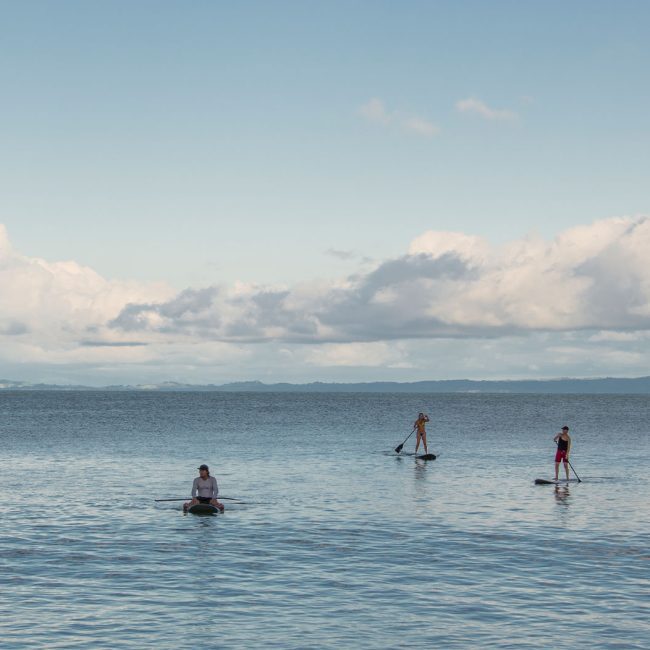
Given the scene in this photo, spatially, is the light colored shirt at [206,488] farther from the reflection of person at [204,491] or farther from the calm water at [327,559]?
the calm water at [327,559]

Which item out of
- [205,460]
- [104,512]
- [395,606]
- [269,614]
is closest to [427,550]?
[395,606]

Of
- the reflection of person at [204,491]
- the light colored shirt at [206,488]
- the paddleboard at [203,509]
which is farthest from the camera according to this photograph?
the light colored shirt at [206,488]

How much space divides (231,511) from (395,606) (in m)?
16.4

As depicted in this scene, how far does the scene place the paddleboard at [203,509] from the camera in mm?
34781

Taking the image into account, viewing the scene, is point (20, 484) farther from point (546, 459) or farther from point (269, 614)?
point (546, 459)

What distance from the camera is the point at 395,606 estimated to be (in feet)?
68.7

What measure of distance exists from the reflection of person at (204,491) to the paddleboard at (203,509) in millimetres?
190

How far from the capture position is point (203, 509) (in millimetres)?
34844

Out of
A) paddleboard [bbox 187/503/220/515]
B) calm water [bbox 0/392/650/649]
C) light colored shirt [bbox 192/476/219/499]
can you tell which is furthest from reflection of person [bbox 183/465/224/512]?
calm water [bbox 0/392/650/649]

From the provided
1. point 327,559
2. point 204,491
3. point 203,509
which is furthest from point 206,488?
point 327,559

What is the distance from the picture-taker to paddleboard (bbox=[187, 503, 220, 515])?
3478 centimetres

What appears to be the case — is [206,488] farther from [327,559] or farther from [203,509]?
[327,559]

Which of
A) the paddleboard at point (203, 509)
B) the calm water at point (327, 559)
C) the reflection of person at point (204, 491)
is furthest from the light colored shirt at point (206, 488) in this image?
the calm water at point (327, 559)

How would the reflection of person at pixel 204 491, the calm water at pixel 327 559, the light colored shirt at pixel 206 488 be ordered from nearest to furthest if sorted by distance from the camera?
1. the calm water at pixel 327 559
2. the reflection of person at pixel 204 491
3. the light colored shirt at pixel 206 488
